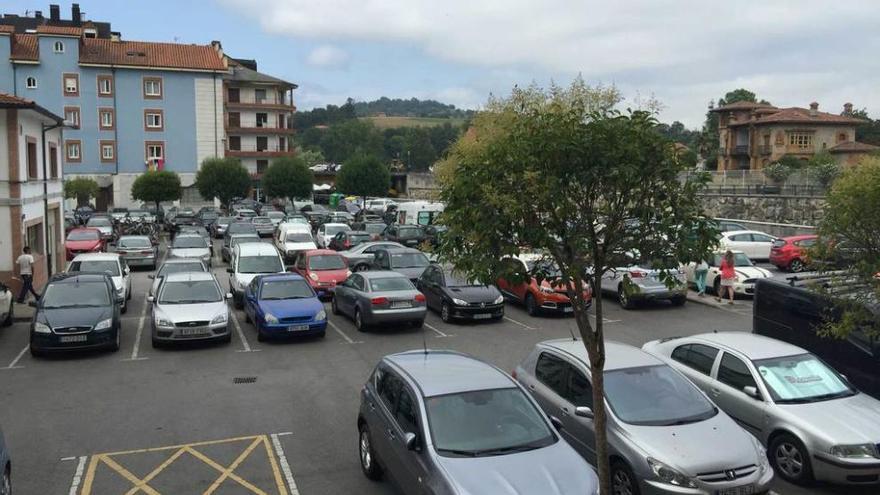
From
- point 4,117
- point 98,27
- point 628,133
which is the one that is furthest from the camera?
point 98,27

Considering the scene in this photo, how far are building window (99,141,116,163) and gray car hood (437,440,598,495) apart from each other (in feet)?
217

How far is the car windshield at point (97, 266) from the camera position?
20297 millimetres

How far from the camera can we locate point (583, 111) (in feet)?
23.4

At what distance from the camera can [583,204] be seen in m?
6.87

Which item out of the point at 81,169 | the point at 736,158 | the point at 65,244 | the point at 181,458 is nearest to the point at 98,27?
the point at 81,169

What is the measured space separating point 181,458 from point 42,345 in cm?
650

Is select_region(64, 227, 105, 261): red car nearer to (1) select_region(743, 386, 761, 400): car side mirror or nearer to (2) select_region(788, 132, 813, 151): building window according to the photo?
(1) select_region(743, 386, 761, 400): car side mirror

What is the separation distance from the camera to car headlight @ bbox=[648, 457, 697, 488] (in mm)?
7387

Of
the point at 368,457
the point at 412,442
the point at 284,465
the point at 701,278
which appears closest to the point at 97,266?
the point at 284,465

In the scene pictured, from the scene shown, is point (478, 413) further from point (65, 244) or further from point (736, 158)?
point (736, 158)

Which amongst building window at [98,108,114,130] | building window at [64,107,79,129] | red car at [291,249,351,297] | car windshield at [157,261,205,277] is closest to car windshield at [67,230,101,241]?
car windshield at [157,261,205,277]

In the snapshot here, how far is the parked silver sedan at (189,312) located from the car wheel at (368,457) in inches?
291

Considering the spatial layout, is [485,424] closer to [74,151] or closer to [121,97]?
[121,97]

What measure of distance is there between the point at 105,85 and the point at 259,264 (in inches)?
2017
